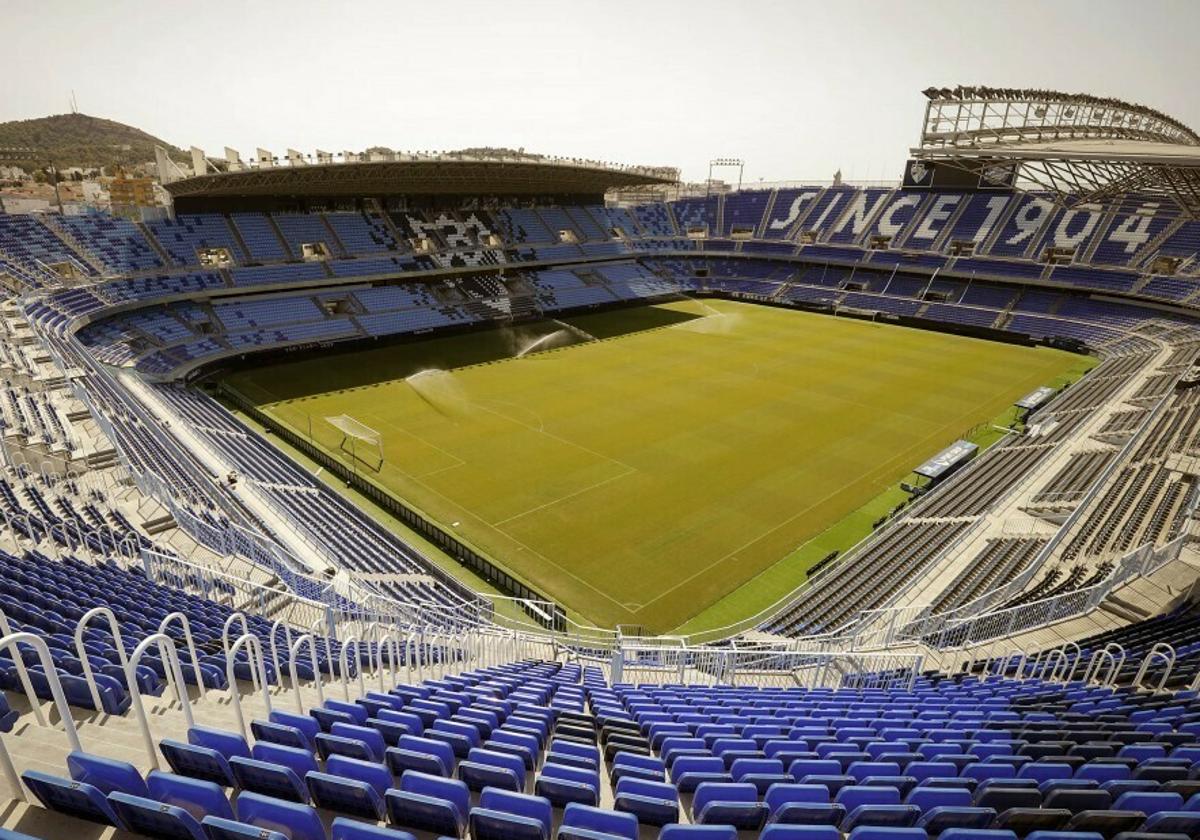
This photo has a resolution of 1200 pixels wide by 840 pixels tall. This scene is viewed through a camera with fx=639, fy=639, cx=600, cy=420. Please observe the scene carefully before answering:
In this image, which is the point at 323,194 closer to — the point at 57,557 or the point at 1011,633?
the point at 57,557

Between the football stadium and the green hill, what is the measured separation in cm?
11665

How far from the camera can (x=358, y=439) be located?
32281 millimetres

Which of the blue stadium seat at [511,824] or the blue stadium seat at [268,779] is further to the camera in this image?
the blue stadium seat at [268,779]

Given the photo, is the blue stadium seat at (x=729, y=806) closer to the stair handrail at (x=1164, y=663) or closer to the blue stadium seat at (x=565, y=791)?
the blue stadium seat at (x=565, y=791)

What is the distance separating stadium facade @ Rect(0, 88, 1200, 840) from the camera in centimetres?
548

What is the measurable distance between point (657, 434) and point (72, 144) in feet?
668

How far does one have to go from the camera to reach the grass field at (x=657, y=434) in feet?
76.2

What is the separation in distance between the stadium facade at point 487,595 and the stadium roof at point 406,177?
54 cm

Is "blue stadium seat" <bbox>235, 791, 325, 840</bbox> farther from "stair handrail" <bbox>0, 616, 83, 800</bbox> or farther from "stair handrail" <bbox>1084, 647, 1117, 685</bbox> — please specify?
"stair handrail" <bbox>1084, 647, 1117, 685</bbox>

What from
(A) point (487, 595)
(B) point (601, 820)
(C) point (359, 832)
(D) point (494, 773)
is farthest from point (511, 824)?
(A) point (487, 595)

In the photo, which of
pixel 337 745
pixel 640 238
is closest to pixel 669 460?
pixel 337 745

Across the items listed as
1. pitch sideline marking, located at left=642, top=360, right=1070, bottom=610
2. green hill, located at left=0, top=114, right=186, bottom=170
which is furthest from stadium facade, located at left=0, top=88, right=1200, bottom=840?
green hill, located at left=0, top=114, right=186, bottom=170

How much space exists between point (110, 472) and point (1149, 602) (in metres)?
28.6

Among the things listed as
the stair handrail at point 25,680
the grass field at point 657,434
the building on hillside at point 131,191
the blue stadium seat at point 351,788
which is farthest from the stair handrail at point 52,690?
the building on hillside at point 131,191
